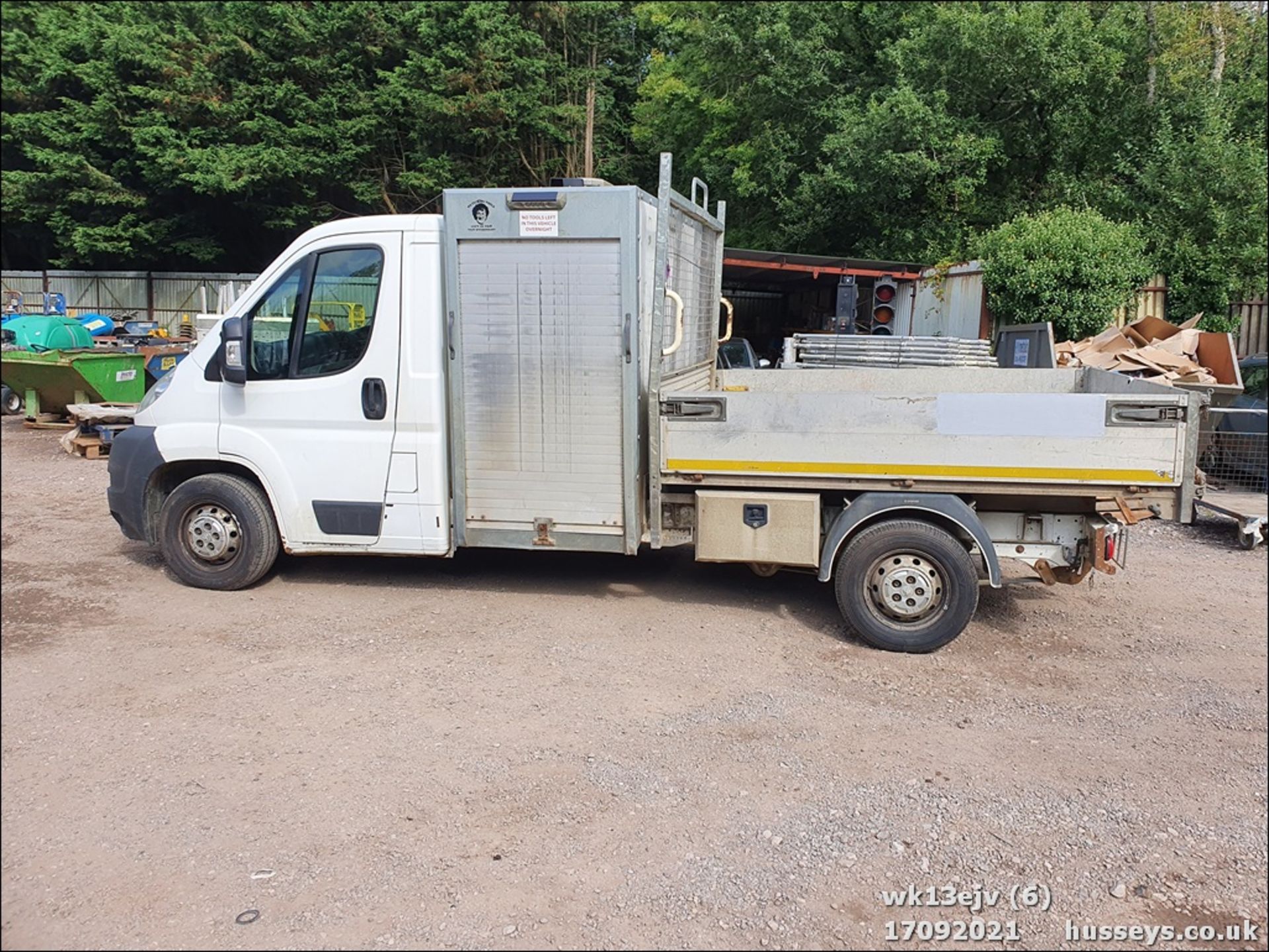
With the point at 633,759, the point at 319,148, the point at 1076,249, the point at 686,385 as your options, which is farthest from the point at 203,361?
the point at 319,148

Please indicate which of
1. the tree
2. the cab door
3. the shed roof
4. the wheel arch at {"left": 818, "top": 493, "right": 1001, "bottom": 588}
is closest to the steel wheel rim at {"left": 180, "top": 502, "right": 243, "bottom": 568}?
the cab door

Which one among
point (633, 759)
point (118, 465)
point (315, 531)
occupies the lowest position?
point (633, 759)

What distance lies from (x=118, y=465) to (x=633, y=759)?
4.44 m

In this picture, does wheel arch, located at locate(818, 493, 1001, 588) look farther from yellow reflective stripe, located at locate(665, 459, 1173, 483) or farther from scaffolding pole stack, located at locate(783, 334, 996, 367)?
scaffolding pole stack, located at locate(783, 334, 996, 367)

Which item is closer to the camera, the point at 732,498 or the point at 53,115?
the point at 732,498

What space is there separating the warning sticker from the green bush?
10.8m

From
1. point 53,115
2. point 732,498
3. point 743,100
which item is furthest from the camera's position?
point 53,115

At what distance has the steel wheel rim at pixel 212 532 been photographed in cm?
675

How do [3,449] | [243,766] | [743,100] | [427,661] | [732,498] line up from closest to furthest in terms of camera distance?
[3,449], [243,766], [427,661], [732,498], [743,100]

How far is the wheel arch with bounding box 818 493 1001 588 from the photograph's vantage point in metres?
5.68

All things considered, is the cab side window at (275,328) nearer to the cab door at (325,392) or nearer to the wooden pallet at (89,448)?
the cab door at (325,392)

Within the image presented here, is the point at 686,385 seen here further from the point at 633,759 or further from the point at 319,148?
the point at 319,148

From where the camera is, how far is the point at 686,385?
23.4 ft

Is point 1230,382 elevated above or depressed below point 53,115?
below
